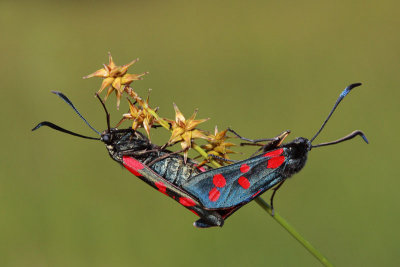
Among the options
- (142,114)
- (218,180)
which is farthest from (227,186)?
(142,114)

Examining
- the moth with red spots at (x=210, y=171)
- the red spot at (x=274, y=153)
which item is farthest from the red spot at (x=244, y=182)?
the red spot at (x=274, y=153)

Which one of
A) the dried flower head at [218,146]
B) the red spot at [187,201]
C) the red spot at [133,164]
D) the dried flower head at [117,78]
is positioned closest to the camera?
the dried flower head at [117,78]

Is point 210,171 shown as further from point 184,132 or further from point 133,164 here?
point 133,164

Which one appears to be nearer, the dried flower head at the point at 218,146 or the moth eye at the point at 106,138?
the dried flower head at the point at 218,146

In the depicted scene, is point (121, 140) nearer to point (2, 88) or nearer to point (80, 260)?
point (80, 260)

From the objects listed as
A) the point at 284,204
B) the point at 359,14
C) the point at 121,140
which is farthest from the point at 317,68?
the point at 121,140

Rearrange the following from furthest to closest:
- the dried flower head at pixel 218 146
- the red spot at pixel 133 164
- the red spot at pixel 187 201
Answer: the red spot at pixel 133 164
the red spot at pixel 187 201
the dried flower head at pixel 218 146

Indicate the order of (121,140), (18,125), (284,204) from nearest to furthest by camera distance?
1. (121,140)
2. (284,204)
3. (18,125)

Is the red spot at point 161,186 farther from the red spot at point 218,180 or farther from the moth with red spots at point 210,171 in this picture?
the red spot at point 218,180

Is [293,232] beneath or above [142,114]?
beneath
